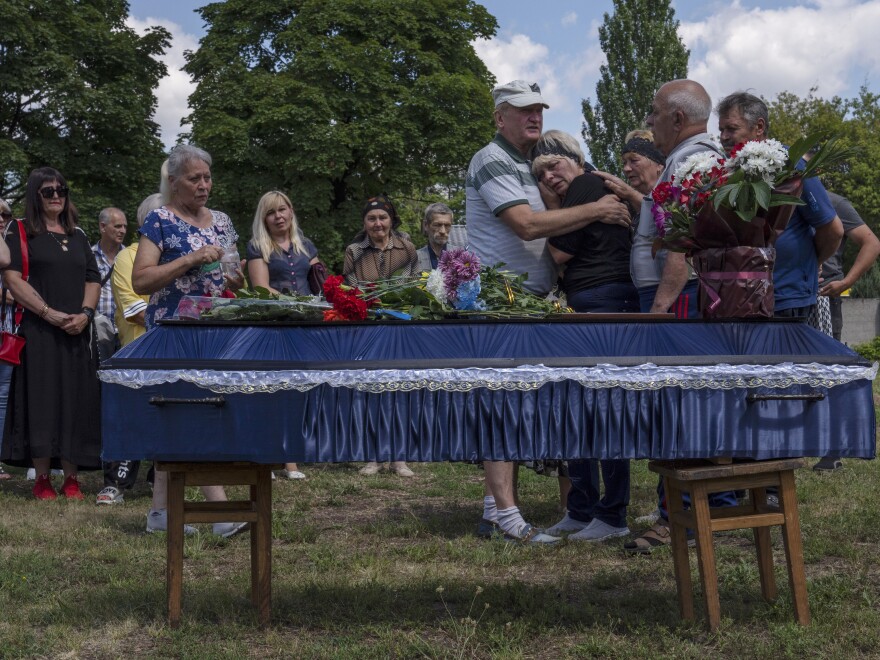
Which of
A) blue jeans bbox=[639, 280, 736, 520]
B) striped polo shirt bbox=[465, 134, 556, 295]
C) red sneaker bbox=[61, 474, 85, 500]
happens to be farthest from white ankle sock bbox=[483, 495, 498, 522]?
red sneaker bbox=[61, 474, 85, 500]

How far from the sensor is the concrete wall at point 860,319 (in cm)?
3089

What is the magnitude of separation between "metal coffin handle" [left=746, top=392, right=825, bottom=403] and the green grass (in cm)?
81

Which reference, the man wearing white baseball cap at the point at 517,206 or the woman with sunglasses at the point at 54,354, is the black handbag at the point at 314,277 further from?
the man wearing white baseball cap at the point at 517,206

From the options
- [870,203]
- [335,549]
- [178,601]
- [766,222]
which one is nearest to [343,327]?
[178,601]

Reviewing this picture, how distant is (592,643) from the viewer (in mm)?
3715

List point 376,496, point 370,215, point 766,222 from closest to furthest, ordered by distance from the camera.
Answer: point 766,222 < point 376,496 < point 370,215

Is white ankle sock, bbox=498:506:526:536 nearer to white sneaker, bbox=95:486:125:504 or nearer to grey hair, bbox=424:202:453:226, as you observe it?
white sneaker, bbox=95:486:125:504

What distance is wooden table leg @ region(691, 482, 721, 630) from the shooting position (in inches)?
147

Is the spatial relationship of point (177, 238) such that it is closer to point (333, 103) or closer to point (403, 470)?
point (403, 470)

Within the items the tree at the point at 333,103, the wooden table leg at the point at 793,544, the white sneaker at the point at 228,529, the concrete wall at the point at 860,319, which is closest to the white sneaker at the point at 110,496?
the white sneaker at the point at 228,529

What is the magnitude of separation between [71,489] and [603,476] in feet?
12.9

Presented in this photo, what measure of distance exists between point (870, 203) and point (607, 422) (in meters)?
39.7

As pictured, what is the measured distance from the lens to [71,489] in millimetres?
7613

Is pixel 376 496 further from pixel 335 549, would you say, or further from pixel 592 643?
pixel 592 643
